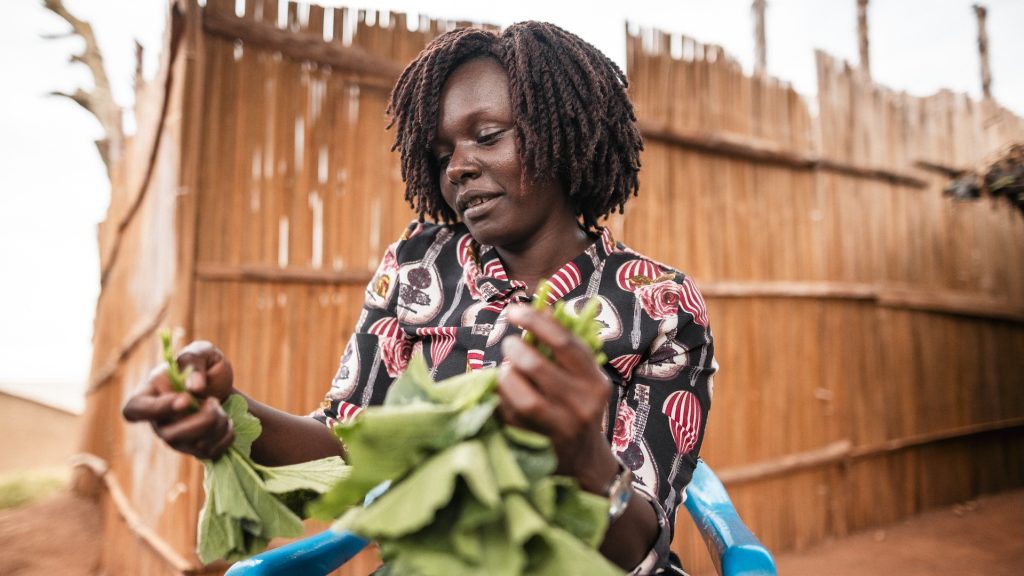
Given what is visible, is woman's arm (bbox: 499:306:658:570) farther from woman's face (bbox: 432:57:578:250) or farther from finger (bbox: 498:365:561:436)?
woman's face (bbox: 432:57:578:250)

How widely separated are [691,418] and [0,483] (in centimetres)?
611

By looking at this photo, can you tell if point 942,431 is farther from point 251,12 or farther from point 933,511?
point 251,12

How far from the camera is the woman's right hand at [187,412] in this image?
2.75 feet

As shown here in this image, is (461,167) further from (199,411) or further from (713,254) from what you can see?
(713,254)

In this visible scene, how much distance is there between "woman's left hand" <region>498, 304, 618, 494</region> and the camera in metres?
0.63

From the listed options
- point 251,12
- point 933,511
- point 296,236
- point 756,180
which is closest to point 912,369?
point 933,511

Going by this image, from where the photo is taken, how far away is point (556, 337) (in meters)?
0.63

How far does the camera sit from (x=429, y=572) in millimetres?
623

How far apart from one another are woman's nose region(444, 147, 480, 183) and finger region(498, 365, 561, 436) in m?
0.67

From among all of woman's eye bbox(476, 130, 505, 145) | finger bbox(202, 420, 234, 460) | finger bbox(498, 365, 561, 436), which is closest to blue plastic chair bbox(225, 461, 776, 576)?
finger bbox(202, 420, 234, 460)

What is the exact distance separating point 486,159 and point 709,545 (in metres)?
0.95

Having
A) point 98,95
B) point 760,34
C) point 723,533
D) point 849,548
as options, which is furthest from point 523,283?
point 98,95

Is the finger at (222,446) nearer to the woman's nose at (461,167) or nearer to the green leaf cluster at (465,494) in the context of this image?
the green leaf cluster at (465,494)

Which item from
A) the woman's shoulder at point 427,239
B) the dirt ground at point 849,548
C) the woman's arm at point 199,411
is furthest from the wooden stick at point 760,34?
the woman's arm at point 199,411
